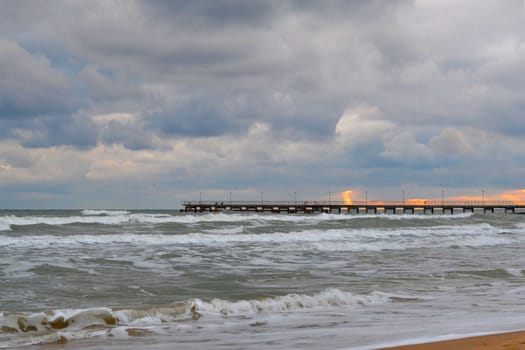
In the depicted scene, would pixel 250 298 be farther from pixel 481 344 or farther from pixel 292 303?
pixel 481 344

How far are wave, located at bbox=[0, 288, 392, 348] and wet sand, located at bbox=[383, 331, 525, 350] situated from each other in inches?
126

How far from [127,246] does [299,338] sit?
16.0 meters

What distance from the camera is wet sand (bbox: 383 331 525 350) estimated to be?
5.34 m

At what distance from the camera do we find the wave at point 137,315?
22.4 ft

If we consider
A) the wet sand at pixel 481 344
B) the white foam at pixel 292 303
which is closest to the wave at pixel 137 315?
the white foam at pixel 292 303

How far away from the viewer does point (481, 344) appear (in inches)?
217

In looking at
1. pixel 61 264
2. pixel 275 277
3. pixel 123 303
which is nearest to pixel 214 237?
pixel 61 264

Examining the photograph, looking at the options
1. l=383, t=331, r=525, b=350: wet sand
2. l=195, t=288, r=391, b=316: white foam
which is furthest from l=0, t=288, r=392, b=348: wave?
l=383, t=331, r=525, b=350: wet sand

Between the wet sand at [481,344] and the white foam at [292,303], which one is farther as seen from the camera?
the white foam at [292,303]

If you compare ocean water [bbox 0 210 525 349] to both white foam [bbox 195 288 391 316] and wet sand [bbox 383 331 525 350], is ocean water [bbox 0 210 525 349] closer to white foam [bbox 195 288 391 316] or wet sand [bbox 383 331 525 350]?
white foam [bbox 195 288 391 316]

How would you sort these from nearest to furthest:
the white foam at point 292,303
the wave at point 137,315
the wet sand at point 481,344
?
the wet sand at point 481,344, the wave at point 137,315, the white foam at point 292,303

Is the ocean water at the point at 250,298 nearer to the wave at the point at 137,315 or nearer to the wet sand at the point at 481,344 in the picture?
the wave at the point at 137,315

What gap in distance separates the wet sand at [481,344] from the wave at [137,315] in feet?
10.5

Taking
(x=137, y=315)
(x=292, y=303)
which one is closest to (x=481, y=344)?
(x=292, y=303)
